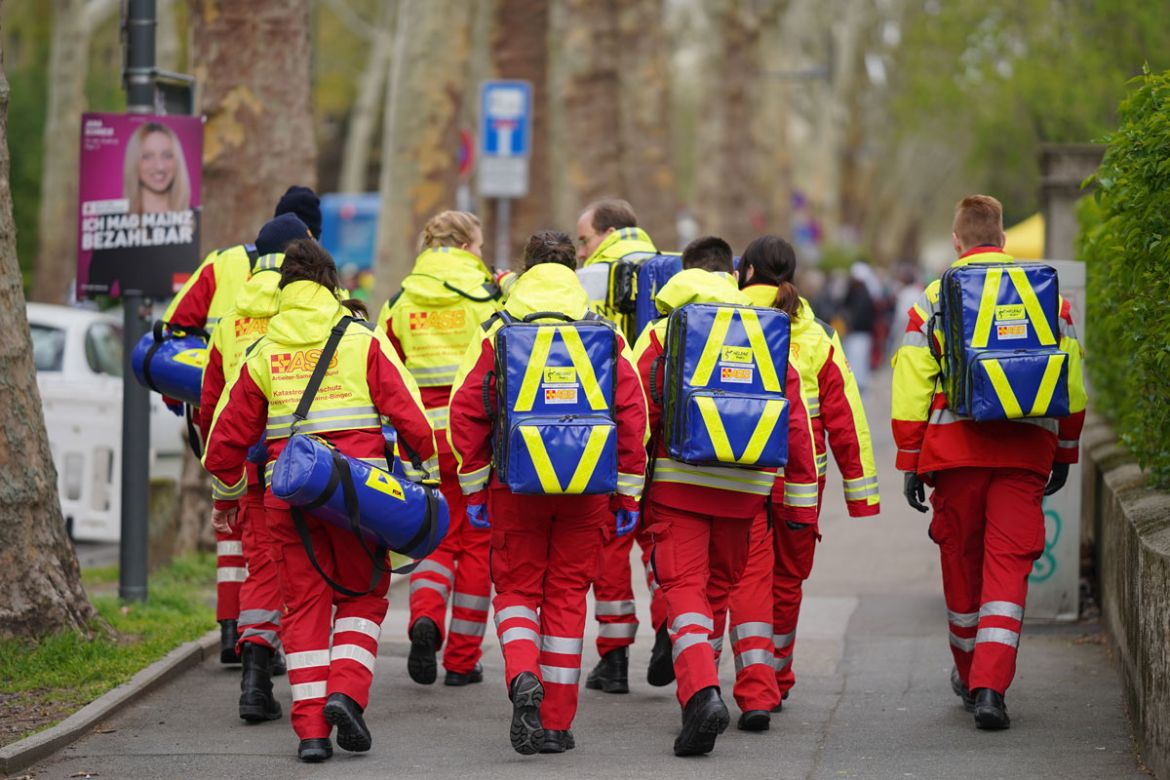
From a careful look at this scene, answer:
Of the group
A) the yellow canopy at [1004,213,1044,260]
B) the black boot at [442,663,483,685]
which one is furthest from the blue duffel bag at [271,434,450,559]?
the yellow canopy at [1004,213,1044,260]

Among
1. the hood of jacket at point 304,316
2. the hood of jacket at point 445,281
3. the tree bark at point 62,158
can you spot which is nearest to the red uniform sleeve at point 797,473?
the hood of jacket at point 304,316

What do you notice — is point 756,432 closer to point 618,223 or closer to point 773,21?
point 618,223

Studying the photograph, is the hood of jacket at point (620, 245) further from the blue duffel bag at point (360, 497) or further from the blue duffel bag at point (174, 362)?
the blue duffel bag at point (360, 497)

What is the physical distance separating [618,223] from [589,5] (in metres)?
12.7

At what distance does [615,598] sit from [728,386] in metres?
1.81

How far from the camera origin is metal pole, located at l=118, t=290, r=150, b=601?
33.9 feet

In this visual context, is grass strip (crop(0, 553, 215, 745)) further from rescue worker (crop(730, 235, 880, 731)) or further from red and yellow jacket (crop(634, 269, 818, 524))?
rescue worker (crop(730, 235, 880, 731))

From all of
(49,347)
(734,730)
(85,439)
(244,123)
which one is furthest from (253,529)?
(49,347)

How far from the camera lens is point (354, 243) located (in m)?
33.8

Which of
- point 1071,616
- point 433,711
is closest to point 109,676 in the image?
point 433,711

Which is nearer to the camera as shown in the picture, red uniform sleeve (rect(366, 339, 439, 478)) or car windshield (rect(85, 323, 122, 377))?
red uniform sleeve (rect(366, 339, 439, 478))

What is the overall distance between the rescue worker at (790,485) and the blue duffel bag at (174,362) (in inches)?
97.8

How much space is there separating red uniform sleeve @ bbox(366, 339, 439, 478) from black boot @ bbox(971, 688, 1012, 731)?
234 cm

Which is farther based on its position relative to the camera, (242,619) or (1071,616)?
(1071,616)
